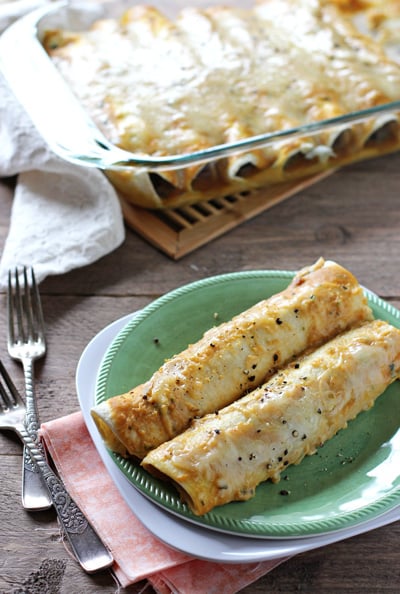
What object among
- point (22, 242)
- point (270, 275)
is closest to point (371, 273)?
point (270, 275)

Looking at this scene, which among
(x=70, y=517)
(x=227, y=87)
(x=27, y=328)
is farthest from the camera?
(x=227, y=87)

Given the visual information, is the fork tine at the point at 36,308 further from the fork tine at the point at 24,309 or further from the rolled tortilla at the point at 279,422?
the rolled tortilla at the point at 279,422

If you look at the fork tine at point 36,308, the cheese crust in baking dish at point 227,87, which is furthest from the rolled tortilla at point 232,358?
the cheese crust in baking dish at point 227,87

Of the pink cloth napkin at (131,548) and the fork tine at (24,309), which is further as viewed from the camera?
the fork tine at (24,309)

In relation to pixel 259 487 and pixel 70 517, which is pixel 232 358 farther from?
pixel 70 517

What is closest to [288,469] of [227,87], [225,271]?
[225,271]

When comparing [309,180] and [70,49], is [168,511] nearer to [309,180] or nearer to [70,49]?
[309,180]

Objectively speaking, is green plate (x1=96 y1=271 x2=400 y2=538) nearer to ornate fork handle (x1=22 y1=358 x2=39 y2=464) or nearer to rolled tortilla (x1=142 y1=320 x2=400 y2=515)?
rolled tortilla (x1=142 y1=320 x2=400 y2=515)
